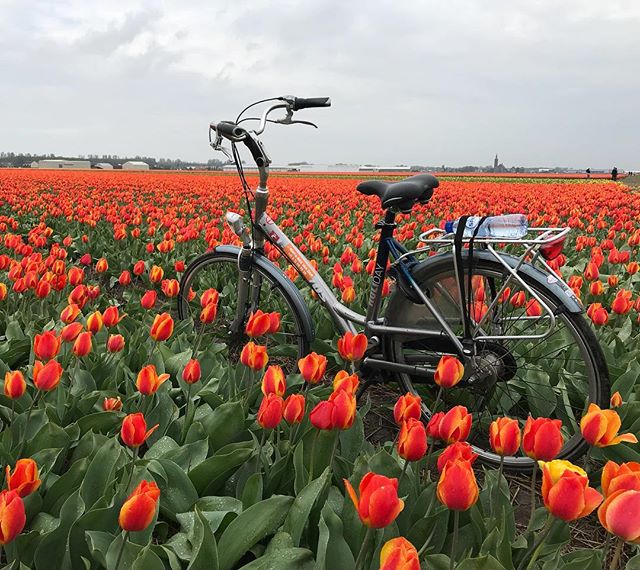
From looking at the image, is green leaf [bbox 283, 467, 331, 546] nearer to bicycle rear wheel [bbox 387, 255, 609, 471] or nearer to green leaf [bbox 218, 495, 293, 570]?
green leaf [bbox 218, 495, 293, 570]

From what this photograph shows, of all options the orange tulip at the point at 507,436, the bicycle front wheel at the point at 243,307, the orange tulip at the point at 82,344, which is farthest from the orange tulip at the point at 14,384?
the orange tulip at the point at 507,436

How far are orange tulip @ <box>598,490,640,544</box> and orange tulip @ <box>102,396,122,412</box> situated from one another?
6.36ft

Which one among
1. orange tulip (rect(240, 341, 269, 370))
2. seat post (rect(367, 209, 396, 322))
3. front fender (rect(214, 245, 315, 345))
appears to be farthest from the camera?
front fender (rect(214, 245, 315, 345))

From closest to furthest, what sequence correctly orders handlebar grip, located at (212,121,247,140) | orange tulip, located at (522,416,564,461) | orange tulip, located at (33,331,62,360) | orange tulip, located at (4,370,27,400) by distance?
orange tulip, located at (522,416,564,461), orange tulip, located at (4,370,27,400), orange tulip, located at (33,331,62,360), handlebar grip, located at (212,121,247,140)

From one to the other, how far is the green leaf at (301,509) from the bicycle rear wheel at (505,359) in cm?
116

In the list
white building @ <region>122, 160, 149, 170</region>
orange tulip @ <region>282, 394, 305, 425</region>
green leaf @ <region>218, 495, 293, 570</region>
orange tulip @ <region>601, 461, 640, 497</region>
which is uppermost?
white building @ <region>122, 160, 149, 170</region>

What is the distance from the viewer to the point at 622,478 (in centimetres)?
119

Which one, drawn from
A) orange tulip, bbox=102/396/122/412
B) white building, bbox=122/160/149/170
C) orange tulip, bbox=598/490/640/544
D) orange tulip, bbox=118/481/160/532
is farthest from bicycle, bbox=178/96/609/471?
white building, bbox=122/160/149/170

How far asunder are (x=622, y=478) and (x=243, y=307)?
2741mm

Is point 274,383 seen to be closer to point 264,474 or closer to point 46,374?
point 264,474

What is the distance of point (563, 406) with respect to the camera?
9.72 feet

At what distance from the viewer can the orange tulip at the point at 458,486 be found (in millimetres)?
1245

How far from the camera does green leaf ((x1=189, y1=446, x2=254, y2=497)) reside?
1972mm

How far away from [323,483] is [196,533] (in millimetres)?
402
